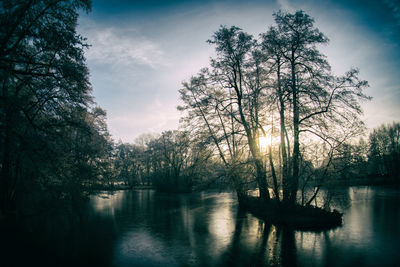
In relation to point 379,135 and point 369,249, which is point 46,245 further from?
point 379,135

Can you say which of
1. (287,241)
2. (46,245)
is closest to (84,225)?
(46,245)

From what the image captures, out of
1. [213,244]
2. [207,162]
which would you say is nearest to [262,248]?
[213,244]

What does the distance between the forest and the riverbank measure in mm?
542

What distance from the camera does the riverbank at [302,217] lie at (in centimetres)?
1298

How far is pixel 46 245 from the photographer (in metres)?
10.8

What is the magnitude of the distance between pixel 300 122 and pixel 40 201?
556 inches

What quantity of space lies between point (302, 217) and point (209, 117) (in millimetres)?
9898

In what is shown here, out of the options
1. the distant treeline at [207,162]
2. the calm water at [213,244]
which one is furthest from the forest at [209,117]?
the calm water at [213,244]

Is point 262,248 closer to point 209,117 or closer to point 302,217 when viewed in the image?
point 302,217

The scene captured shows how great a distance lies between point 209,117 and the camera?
739 inches

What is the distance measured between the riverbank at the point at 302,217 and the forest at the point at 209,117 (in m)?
0.54

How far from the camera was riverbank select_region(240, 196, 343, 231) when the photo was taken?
13.0 m

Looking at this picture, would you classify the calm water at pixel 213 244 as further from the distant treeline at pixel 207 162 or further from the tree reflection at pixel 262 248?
the distant treeline at pixel 207 162

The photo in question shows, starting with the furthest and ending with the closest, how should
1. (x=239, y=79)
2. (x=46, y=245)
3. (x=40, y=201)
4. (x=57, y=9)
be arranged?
(x=239, y=79) → (x=46, y=245) → (x=40, y=201) → (x=57, y=9)
